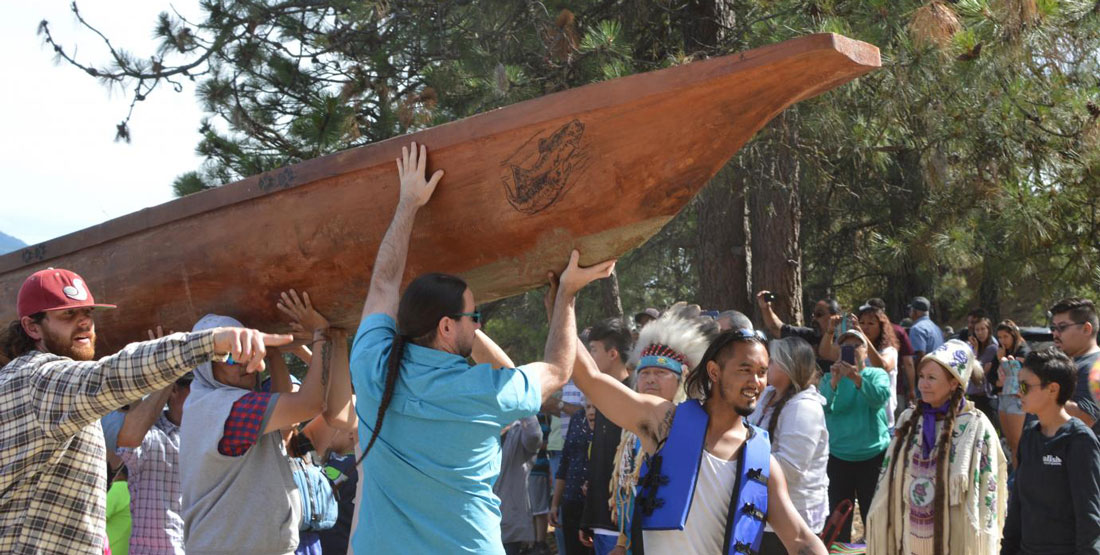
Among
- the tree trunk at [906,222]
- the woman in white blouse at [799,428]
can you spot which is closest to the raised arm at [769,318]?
the tree trunk at [906,222]

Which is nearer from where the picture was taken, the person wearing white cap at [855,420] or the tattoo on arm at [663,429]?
the tattoo on arm at [663,429]

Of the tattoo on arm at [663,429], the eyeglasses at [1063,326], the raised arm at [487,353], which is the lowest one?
the tattoo on arm at [663,429]

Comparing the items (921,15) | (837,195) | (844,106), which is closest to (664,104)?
(921,15)

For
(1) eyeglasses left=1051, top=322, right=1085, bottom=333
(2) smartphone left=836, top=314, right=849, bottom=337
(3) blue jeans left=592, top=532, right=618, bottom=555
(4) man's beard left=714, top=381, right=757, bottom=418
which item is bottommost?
(3) blue jeans left=592, top=532, right=618, bottom=555

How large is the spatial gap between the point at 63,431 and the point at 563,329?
1.35 m

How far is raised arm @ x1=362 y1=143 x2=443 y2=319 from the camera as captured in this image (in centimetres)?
282

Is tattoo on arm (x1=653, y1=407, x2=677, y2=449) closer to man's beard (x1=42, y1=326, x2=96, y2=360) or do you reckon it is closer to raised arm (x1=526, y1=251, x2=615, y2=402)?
raised arm (x1=526, y1=251, x2=615, y2=402)

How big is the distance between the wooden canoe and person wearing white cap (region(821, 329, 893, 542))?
3367mm

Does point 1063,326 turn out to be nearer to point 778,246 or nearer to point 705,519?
point 778,246

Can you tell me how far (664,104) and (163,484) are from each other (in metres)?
2.64

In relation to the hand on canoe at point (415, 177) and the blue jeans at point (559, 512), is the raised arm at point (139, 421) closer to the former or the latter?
the hand on canoe at point (415, 177)

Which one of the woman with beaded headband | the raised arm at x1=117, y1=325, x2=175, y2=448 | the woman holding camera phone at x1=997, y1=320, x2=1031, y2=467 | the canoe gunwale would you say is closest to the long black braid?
the canoe gunwale

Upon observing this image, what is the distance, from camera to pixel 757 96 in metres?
2.77

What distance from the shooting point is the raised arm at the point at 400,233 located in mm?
2822
